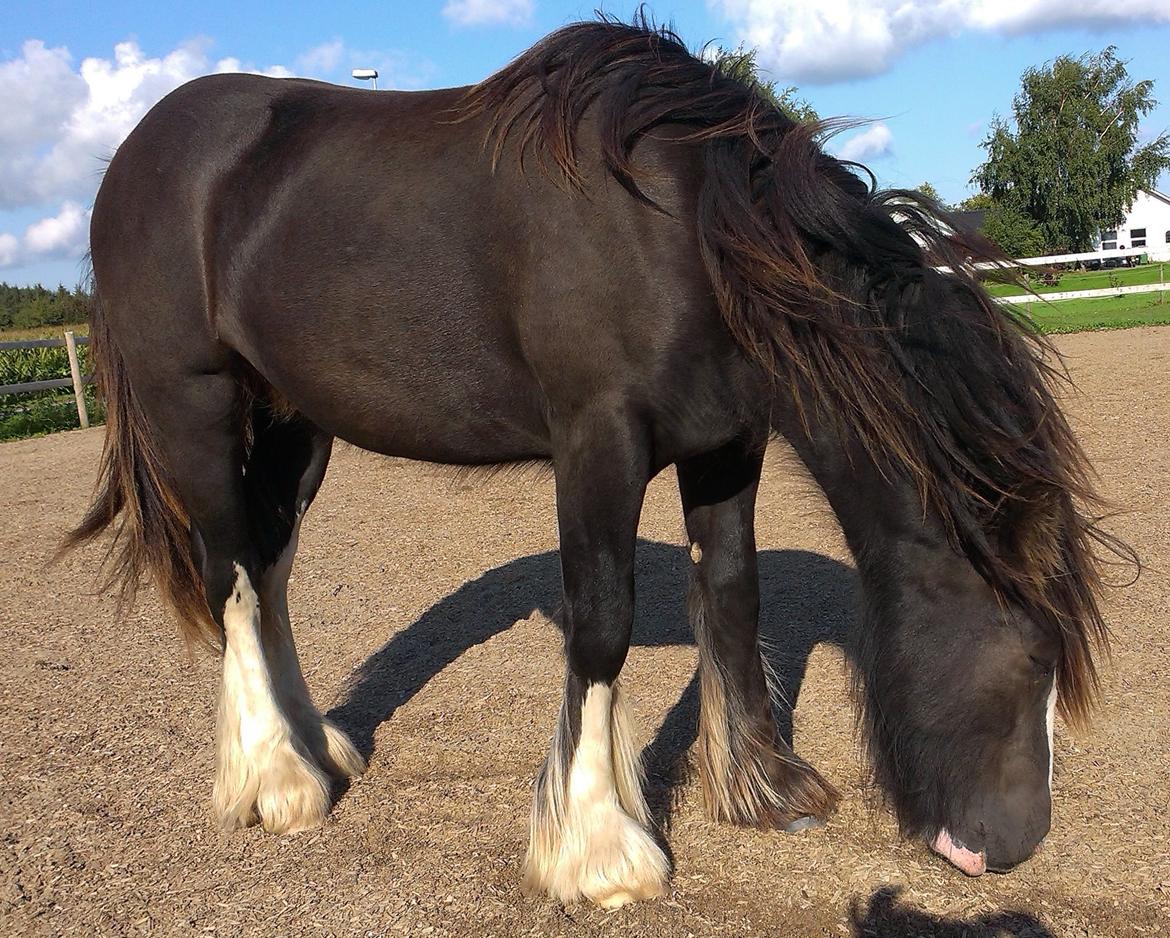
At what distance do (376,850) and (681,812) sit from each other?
0.97m

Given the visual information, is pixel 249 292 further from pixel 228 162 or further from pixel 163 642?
pixel 163 642

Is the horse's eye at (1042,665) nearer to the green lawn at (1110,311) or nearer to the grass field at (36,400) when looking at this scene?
the grass field at (36,400)

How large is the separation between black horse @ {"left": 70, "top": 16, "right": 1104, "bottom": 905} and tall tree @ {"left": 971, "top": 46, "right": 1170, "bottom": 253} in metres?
50.8

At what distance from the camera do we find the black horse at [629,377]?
2.46m

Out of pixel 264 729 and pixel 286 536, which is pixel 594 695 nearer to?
pixel 264 729

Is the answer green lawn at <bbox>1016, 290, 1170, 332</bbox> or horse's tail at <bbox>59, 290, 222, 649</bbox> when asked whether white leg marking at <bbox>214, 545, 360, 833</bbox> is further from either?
green lawn at <bbox>1016, 290, 1170, 332</bbox>

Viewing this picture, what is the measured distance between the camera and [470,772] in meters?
3.56

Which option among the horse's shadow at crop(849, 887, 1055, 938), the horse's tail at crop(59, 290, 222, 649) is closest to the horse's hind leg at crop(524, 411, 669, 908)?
the horse's shadow at crop(849, 887, 1055, 938)

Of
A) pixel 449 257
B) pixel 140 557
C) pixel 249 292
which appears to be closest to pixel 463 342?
pixel 449 257

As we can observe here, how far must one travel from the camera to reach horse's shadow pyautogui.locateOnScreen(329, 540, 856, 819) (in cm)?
391

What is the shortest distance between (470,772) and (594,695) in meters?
0.96

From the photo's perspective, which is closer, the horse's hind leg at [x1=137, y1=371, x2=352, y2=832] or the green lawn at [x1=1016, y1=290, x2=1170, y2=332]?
the horse's hind leg at [x1=137, y1=371, x2=352, y2=832]

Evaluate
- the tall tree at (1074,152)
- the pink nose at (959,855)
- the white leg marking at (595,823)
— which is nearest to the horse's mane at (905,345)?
the pink nose at (959,855)

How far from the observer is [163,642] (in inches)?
205
